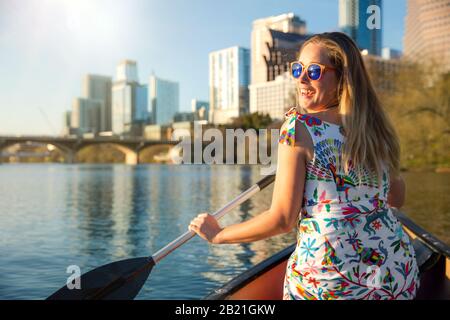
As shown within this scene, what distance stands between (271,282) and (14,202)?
697 inches

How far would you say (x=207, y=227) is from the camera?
1857mm

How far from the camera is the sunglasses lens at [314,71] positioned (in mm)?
1751

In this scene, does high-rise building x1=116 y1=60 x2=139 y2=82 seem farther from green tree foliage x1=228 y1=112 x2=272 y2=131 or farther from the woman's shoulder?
the woman's shoulder

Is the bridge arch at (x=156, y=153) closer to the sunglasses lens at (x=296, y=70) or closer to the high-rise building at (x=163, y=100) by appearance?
the high-rise building at (x=163, y=100)

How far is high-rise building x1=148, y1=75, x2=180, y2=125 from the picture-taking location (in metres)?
97.0

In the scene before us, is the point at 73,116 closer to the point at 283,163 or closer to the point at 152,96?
the point at 152,96

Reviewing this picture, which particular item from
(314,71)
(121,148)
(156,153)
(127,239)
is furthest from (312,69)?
(156,153)

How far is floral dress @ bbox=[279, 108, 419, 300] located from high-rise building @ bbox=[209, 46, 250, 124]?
48192 mm

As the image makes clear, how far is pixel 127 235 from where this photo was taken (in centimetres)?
1121

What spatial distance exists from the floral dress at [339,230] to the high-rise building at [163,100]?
9174 centimetres

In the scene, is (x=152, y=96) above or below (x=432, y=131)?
above

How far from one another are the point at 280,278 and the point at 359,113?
1.90 meters

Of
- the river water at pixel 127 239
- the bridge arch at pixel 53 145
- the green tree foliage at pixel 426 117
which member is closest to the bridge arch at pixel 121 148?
the bridge arch at pixel 53 145
